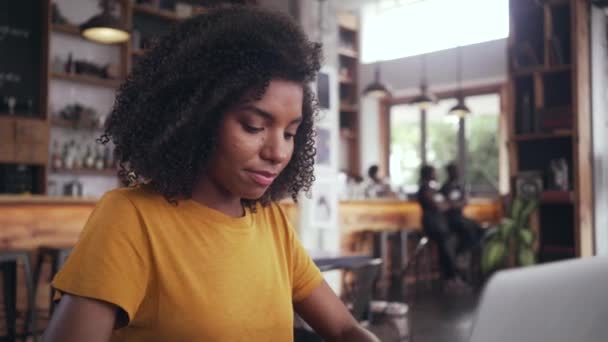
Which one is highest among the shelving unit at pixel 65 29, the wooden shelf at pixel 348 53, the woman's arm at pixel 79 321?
the wooden shelf at pixel 348 53

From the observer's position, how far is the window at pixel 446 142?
9.95 meters

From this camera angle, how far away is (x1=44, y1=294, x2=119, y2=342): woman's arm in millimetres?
738

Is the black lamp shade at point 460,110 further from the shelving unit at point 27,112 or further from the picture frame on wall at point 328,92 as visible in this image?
the shelving unit at point 27,112

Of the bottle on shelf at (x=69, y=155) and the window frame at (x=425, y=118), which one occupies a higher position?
the window frame at (x=425, y=118)

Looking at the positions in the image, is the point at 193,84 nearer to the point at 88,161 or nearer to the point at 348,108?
the point at 88,161

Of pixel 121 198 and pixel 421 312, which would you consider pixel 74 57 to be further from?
pixel 121 198

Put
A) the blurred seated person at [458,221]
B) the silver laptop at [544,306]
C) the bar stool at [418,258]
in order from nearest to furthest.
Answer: the silver laptop at [544,306], the bar stool at [418,258], the blurred seated person at [458,221]

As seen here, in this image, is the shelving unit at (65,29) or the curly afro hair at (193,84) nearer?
the curly afro hair at (193,84)

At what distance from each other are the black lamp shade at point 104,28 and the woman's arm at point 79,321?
408 centimetres

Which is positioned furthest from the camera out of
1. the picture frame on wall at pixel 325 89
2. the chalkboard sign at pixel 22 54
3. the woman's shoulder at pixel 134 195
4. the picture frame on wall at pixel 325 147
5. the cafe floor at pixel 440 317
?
the chalkboard sign at pixel 22 54

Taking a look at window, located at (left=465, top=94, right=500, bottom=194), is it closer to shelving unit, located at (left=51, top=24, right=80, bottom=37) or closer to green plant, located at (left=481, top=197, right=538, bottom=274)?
green plant, located at (left=481, top=197, right=538, bottom=274)

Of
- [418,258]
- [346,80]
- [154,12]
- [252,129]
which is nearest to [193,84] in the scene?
[252,129]

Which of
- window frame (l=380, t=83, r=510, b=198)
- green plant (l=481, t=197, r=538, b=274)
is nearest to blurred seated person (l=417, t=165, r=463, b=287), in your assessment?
green plant (l=481, t=197, r=538, b=274)

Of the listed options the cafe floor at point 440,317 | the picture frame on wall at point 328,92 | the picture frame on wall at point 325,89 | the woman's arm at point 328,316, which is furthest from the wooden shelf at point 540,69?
the woman's arm at point 328,316
